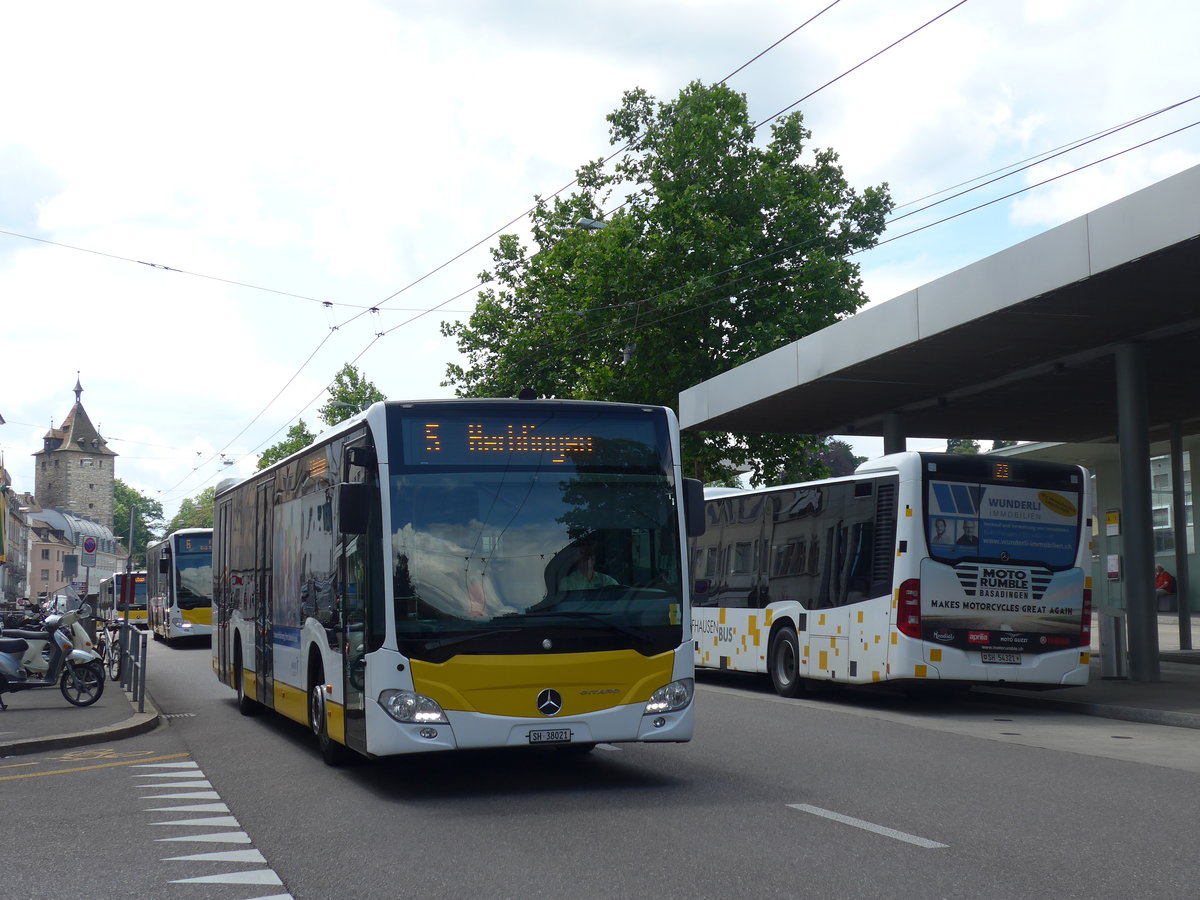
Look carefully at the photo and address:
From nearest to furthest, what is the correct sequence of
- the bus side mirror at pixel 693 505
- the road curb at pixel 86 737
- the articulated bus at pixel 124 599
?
the bus side mirror at pixel 693 505
the road curb at pixel 86 737
the articulated bus at pixel 124 599

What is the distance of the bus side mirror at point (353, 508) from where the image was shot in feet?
31.6

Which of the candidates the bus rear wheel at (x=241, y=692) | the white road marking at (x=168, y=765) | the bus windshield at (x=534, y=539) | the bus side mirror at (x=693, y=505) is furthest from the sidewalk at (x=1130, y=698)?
the white road marking at (x=168, y=765)

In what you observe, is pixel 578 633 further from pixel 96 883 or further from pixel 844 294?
pixel 844 294

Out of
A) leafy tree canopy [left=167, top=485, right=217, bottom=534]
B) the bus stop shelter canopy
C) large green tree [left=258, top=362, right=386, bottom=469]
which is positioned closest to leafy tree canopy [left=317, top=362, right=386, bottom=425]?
large green tree [left=258, top=362, right=386, bottom=469]

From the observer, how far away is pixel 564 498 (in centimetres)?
1012

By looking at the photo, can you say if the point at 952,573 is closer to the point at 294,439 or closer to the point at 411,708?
the point at 411,708

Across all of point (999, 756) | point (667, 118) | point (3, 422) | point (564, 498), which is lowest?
point (999, 756)

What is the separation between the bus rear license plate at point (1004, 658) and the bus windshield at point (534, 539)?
7294 millimetres

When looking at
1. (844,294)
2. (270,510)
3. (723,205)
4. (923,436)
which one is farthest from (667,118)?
(270,510)

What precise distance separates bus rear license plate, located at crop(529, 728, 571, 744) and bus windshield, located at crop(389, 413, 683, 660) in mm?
548

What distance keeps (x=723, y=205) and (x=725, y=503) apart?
18278 mm

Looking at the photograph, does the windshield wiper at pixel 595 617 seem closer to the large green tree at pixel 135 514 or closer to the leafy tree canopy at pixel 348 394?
the leafy tree canopy at pixel 348 394

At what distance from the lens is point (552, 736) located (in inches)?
381

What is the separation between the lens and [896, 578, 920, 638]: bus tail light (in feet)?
52.7
